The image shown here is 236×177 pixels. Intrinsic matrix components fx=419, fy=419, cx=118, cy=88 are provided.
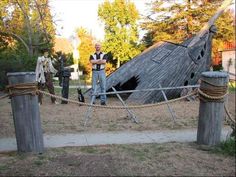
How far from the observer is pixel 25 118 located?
6.69 metres

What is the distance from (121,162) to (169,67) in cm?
997

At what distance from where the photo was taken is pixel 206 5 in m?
38.2

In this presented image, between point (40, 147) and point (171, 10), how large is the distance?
113 ft

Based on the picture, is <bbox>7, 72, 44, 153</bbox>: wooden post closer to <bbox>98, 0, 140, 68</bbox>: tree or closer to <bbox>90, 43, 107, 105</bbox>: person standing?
<bbox>90, 43, 107, 105</bbox>: person standing

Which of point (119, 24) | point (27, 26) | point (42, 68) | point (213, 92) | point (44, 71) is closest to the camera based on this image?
point (213, 92)

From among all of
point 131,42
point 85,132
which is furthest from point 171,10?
point 85,132

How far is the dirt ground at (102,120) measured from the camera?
9297 millimetres

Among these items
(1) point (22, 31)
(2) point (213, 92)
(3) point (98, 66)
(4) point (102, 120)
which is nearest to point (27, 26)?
(1) point (22, 31)

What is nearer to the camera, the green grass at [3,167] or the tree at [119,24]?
the green grass at [3,167]

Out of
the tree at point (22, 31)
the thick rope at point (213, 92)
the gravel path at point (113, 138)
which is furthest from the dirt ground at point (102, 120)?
the tree at point (22, 31)

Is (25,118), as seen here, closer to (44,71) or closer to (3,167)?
(3,167)

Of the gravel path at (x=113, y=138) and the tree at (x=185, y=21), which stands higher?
the tree at (x=185, y=21)

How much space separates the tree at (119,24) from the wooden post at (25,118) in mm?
37194

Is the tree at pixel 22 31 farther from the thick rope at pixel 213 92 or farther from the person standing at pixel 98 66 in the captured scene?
the thick rope at pixel 213 92
